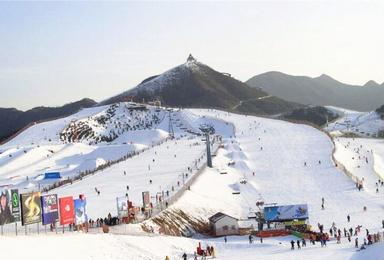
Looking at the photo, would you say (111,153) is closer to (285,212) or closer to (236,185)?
(236,185)

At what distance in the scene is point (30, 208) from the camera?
2508 centimetres

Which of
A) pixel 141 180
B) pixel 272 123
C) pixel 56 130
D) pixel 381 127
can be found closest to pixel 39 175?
pixel 141 180

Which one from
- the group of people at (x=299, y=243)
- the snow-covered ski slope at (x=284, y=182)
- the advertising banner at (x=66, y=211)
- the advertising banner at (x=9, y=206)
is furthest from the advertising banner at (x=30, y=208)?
the snow-covered ski slope at (x=284, y=182)

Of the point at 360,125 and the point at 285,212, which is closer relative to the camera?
the point at 285,212

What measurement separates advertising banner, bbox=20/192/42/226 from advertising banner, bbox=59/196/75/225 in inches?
61.5

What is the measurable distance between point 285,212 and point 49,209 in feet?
65.4

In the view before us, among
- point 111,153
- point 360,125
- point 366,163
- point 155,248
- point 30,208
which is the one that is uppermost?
point 360,125

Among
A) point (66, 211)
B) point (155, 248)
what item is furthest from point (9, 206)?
point (155, 248)

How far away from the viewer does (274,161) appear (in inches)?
2687

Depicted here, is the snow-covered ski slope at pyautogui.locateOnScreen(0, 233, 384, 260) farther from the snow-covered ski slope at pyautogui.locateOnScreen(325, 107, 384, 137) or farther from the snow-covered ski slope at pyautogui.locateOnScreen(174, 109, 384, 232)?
the snow-covered ski slope at pyautogui.locateOnScreen(325, 107, 384, 137)

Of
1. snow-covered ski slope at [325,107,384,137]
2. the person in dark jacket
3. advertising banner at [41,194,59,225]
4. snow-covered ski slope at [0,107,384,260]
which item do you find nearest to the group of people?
snow-covered ski slope at [0,107,384,260]

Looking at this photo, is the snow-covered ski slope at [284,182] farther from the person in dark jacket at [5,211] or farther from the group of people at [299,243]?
the person in dark jacket at [5,211]

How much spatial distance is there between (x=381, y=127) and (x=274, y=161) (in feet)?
253

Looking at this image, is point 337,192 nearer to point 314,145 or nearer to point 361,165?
point 361,165
